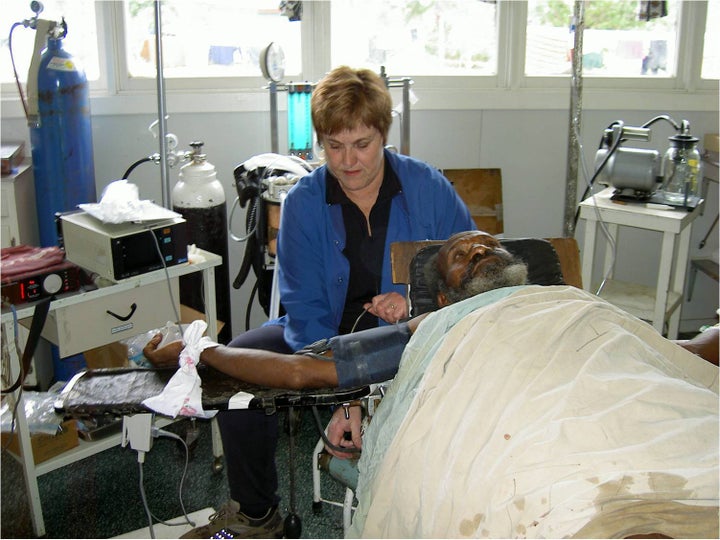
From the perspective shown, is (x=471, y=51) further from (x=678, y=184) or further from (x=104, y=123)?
(x=104, y=123)

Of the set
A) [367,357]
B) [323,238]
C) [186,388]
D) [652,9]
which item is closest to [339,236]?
[323,238]

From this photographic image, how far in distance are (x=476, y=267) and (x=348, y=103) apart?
0.58 meters

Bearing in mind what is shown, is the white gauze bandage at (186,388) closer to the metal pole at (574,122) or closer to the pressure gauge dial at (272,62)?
the pressure gauge dial at (272,62)

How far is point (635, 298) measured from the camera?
125 inches

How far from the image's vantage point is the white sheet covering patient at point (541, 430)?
3.73 feet

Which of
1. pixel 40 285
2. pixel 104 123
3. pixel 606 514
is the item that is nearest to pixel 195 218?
pixel 104 123

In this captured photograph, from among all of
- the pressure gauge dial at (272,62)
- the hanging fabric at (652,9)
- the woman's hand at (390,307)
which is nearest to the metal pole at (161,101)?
the pressure gauge dial at (272,62)

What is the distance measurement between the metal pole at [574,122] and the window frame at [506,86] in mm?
380

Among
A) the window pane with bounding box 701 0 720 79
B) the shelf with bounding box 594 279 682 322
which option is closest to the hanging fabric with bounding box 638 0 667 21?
the window pane with bounding box 701 0 720 79

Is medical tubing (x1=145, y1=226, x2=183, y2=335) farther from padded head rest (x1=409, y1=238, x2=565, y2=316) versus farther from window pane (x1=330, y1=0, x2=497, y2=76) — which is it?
window pane (x1=330, y1=0, x2=497, y2=76)

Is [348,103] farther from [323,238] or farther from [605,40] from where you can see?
[605,40]

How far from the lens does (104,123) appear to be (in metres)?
3.16

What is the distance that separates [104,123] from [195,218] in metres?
0.68

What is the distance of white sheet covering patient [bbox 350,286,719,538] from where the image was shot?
114cm
